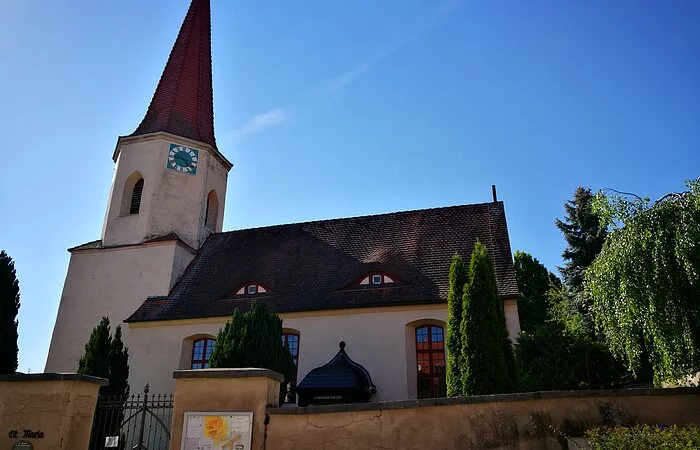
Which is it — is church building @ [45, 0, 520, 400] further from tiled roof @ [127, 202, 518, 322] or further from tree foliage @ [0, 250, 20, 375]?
tree foliage @ [0, 250, 20, 375]

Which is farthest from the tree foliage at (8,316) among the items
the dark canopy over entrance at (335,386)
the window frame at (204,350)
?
the dark canopy over entrance at (335,386)

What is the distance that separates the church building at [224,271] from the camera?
49.6ft

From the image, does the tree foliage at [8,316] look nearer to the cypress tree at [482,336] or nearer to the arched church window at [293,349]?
the arched church window at [293,349]

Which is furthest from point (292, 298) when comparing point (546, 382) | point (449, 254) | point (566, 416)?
point (566, 416)

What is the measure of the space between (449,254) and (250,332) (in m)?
6.64

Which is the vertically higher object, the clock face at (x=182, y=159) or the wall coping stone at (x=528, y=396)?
the clock face at (x=182, y=159)

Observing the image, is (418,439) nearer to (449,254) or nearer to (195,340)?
(449,254)

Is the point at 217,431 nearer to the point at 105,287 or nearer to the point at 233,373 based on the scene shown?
the point at 233,373

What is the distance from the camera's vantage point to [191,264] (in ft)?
64.7

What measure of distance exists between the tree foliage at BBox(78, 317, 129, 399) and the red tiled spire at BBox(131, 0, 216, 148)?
30.5 feet

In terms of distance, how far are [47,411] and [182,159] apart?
14335 millimetres

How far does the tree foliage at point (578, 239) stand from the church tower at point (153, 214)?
13881 millimetres

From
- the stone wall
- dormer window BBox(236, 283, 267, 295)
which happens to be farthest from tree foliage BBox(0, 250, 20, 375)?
the stone wall

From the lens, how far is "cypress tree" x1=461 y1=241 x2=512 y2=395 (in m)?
11.0
